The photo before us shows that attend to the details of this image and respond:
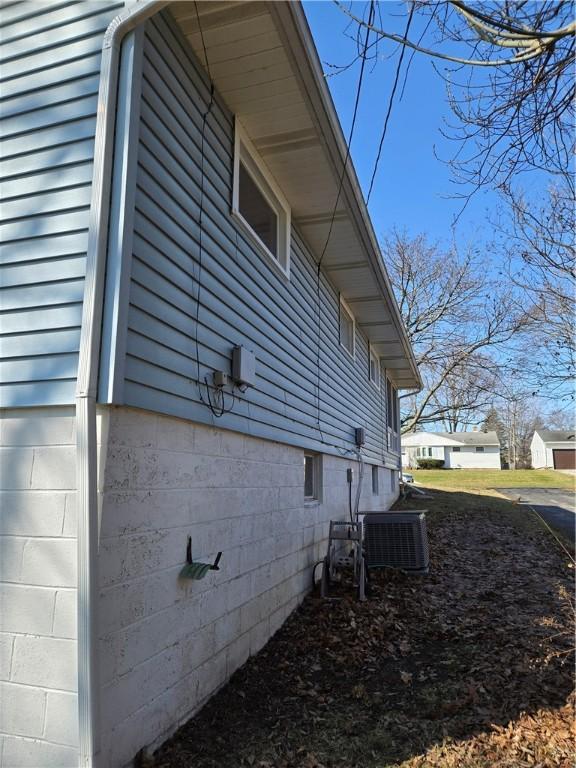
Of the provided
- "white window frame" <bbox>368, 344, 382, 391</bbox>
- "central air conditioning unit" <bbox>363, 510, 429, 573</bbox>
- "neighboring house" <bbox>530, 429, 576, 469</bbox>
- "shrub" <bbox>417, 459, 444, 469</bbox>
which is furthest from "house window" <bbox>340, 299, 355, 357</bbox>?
"neighboring house" <bbox>530, 429, 576, 469</bbox>

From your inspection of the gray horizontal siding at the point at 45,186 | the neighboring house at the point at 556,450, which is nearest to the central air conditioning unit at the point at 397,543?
the gray horizontal siding at the point at 45,186

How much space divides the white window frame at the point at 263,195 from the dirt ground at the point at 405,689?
375cm

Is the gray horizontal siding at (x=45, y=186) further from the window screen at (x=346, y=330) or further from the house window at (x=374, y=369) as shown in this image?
the house window at (x=374, y=369)

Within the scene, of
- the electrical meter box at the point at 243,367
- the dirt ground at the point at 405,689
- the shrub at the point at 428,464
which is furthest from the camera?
the shrub at the point at 428,464

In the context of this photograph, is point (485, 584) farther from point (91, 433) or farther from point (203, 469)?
point (91, 433)

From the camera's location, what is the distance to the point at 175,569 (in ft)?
10.7

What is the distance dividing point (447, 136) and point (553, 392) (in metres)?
8.69

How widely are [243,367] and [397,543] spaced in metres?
4.31

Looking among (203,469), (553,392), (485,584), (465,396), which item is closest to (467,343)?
(465,396)

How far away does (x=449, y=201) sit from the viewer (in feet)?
15.2

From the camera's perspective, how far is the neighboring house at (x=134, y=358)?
264cm

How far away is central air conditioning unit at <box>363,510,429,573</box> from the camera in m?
7.27

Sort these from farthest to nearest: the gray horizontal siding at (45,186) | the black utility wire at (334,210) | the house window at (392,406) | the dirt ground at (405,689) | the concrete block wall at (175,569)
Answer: the house window at (392,406), the black utility wire at (334,210), the dirt ground at (405,689), the gray horizontal siding at (45,186), the concrete block wall at (175,569)

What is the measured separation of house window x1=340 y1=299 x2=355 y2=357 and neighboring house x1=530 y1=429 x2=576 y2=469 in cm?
4787
